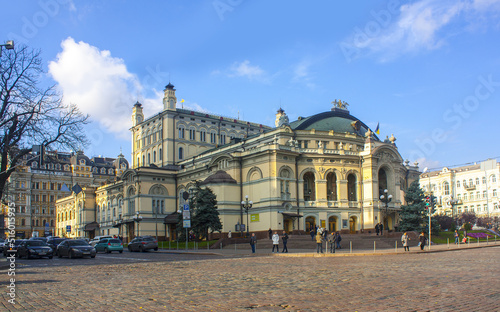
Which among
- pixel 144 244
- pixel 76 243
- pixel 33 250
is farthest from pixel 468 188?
pixel 33 250

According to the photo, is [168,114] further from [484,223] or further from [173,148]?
[484,223]

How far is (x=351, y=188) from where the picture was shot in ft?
210

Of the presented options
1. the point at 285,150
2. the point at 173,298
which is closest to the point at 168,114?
the point at 285,150

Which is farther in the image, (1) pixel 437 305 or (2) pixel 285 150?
(2) pixel 285 150

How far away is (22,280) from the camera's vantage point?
17.1 metres

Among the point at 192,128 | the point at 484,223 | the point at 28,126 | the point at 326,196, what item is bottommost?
the point at 484,223

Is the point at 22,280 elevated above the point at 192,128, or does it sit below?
below

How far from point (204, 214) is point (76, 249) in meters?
21.8

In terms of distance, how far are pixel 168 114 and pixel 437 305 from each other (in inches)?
2883

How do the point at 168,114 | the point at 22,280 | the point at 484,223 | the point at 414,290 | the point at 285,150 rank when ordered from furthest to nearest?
the point at 484,223 < the point at 168,114 < the point at 285,150 < the point at 22,280 < the point at 414,290

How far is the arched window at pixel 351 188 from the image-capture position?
63562 millimetres

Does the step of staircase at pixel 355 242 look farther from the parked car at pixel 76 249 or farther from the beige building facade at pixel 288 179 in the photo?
the parked car at pixel 76 249

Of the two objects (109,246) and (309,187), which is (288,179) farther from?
(109,246)

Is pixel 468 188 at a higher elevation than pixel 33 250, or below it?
higher
